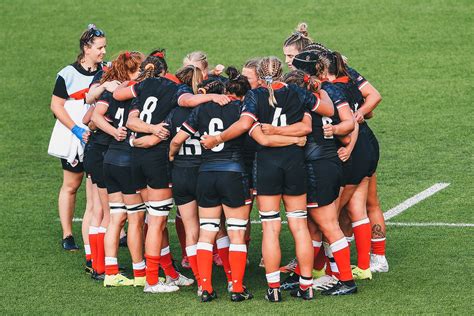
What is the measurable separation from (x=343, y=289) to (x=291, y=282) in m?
0.62

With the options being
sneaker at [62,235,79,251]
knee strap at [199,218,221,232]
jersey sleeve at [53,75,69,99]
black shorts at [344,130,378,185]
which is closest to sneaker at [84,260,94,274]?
sneaker at [62,235,79,251]

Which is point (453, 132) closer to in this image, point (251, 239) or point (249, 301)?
point (251, 239)

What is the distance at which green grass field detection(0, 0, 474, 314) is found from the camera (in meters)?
10.4

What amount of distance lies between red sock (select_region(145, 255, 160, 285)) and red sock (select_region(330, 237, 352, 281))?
64.2 inches

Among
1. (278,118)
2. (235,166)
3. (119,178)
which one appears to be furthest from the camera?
(119,178)

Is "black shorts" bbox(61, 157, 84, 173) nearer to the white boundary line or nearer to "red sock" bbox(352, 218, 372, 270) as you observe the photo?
the white boundary line

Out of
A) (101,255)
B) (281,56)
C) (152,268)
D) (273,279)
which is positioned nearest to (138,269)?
(152,268)

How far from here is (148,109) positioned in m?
10.5

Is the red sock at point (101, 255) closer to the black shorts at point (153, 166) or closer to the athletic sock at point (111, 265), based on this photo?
the athletic sock at point (111, 265)

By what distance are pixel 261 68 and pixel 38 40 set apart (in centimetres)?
1150

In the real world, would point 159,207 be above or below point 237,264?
above

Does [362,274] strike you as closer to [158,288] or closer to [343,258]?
[343,258]

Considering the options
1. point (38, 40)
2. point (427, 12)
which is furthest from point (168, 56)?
point (427, 12)

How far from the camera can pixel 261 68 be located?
10.3 meters
